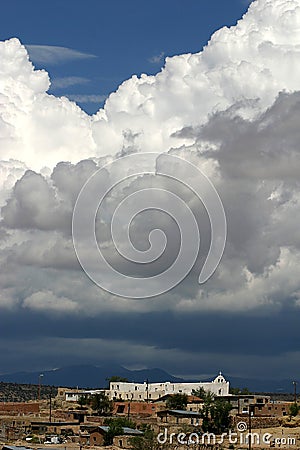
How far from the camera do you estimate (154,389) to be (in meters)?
166

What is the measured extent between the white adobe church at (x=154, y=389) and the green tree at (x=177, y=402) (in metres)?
21.3

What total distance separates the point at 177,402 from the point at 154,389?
34.7m

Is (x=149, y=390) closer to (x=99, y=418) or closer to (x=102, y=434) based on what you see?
(x=99, y=418)

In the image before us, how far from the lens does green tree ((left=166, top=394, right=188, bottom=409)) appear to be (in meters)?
130

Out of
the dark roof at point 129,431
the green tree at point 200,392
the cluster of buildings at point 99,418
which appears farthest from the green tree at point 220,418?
the green tree at point 200,392

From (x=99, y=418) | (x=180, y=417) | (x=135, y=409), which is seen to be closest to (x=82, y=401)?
(x=135, y=409)

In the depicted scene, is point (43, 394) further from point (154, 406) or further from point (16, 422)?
point (16, 422)

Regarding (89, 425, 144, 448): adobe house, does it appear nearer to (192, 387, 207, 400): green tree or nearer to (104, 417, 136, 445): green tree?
(104, 417, 136, 445): green tree

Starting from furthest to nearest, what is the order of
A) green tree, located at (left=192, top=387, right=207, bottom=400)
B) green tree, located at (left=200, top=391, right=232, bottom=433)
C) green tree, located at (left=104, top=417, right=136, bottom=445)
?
1. green tree, located at (left=192, top=387, right=207, bottom=400)
2. green tree, located at (left=200, top=391, right=232, bottom=433)
3. green tree, located at (left=104, top=417, right=136, bottom=445)

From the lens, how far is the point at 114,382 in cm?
16712

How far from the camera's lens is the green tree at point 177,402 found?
428 ft

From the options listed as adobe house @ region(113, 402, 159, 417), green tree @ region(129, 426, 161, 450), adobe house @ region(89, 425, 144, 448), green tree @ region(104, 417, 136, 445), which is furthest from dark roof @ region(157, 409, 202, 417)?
green tree @ region(129, 426, 161, 450)

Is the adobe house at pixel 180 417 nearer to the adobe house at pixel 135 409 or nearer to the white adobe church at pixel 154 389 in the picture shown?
the adobe house at pixel 135 409

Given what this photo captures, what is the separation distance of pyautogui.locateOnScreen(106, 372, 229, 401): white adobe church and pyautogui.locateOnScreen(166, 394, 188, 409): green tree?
21349 mm
